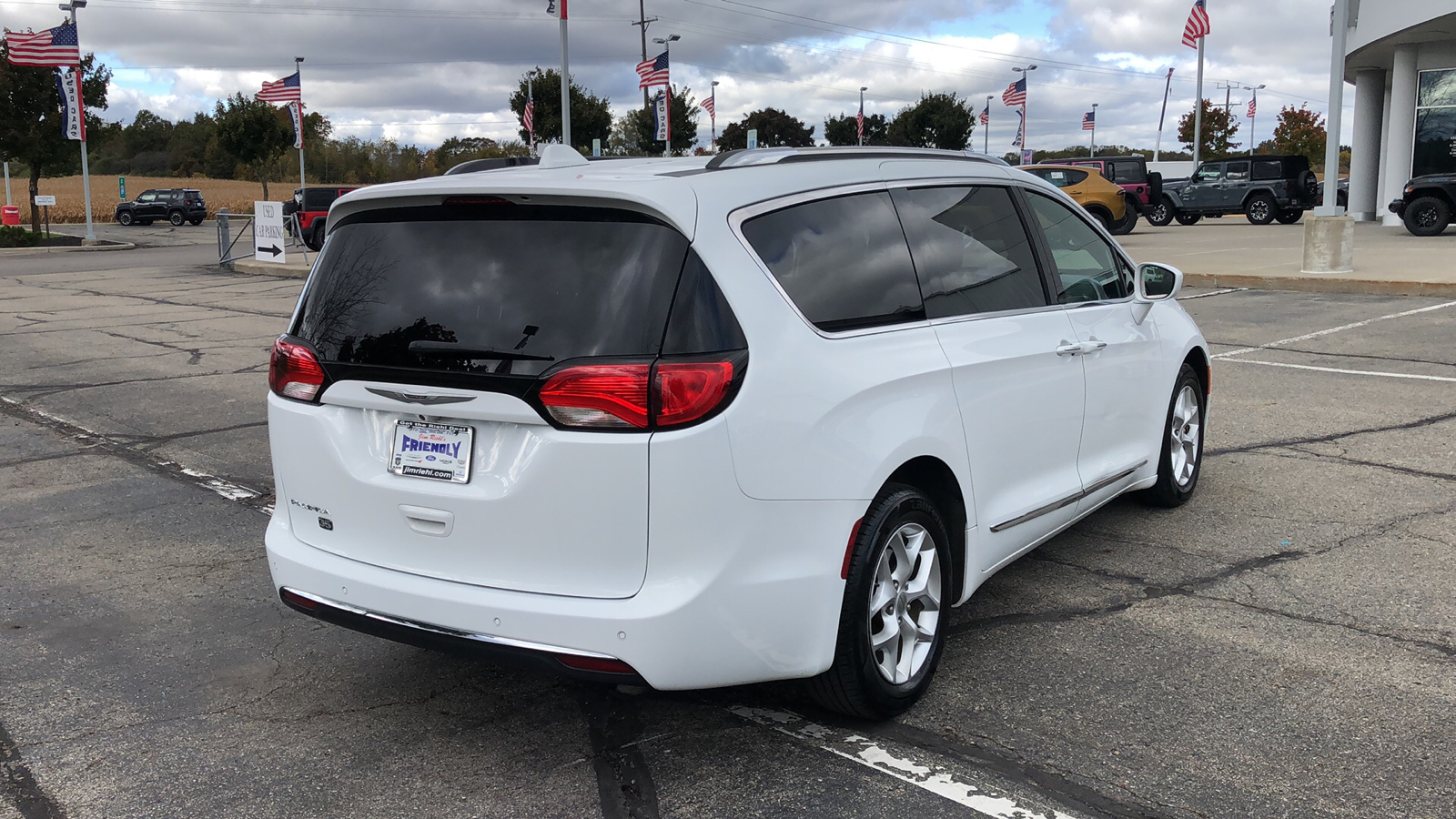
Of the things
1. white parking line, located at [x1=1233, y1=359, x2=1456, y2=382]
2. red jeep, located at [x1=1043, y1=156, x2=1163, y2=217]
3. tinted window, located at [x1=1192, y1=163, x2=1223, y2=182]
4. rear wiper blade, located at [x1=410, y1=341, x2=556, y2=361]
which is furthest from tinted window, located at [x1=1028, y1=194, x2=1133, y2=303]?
tinted window, located at [x1=1192, y1=163, x2=1223, y2=182]

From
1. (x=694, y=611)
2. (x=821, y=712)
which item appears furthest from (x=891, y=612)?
(x=694, y=611)

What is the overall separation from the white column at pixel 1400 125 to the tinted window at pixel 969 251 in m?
29.4

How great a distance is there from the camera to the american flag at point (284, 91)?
3625cm

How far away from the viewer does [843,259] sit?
3604 mm

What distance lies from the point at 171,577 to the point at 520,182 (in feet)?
9.69

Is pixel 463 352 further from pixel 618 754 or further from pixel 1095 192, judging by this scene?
pixel 1095 192

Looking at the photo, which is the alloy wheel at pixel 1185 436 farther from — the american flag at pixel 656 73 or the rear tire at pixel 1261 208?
the rear tire at pixel 1261 208

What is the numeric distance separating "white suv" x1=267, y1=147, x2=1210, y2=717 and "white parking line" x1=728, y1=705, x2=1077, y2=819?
0.50 feet

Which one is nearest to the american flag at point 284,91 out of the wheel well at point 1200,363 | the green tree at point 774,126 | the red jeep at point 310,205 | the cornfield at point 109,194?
the red jeep at point 310,205

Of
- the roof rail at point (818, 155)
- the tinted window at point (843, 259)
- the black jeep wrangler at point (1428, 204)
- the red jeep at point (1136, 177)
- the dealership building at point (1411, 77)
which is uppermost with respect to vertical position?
the dealership building at point (1411, 77)

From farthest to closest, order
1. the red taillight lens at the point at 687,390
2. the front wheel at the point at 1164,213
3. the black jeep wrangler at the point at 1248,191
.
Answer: the front wheel at the point at 1164,213 → the black jeep wrangler at the point at 1248,191 → the red taillight lens at the point at 687,390

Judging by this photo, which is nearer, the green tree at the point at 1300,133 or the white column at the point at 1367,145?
the white column at the point at 1367,145

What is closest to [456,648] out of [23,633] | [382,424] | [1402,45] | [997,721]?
[382,424]

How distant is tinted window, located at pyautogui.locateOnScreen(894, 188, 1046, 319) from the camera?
157 inches
